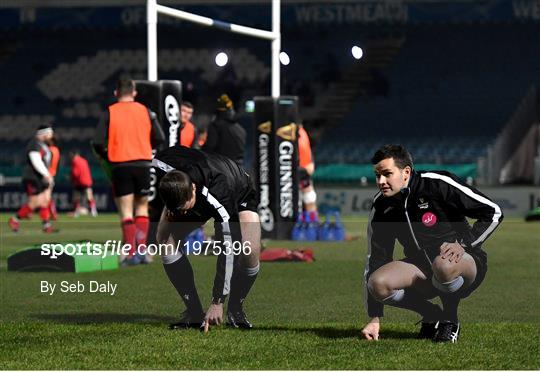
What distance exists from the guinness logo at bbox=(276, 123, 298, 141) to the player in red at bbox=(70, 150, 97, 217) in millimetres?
11883

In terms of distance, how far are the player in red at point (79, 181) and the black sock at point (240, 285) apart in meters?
20.0

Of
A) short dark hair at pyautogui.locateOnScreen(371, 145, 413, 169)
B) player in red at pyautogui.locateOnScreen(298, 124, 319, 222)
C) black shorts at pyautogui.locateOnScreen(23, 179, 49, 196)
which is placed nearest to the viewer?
short dark hair at pyautogui.locateOnScreen(371, 145, 413, 169)

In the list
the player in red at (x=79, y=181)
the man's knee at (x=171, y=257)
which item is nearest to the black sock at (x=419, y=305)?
the man's knee at (x=171, y=257)

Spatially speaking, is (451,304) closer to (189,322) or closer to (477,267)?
(477,267)

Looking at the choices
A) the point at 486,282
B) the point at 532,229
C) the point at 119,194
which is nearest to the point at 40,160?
the point at 119,194

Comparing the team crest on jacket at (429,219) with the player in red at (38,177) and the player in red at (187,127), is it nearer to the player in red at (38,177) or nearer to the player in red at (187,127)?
the player in red at (187,127)

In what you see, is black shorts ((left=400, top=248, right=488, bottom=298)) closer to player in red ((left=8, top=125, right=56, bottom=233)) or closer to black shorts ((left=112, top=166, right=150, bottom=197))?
black shorts ((left=112, top=166, right=150, bottom=197))


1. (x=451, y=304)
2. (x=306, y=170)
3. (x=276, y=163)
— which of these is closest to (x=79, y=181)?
(x=306, y=170)

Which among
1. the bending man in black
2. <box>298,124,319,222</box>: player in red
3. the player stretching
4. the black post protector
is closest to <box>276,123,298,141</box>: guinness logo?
the black post protector

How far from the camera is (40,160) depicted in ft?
63.4

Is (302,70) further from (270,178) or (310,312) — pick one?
(310,312)

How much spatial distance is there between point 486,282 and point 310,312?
278 cm

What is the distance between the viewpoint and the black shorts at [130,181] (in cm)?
1255

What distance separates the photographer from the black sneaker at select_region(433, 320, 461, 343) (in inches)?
283
